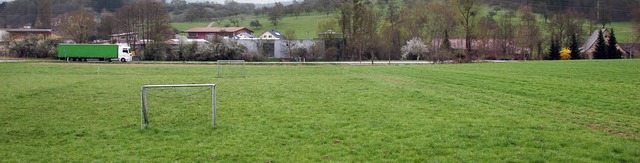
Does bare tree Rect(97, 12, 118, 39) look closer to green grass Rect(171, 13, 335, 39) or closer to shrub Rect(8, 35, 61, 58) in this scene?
shrub Rect(8, 35, 61, 58)

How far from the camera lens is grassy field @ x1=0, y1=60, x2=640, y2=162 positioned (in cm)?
1022

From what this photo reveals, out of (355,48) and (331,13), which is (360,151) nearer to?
(355,48)

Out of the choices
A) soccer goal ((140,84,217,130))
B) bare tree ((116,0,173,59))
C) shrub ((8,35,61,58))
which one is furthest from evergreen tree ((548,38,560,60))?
shrub ((8,35,61,58))

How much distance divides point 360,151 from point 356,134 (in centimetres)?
179

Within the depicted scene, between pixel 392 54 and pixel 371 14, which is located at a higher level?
pixel 371 14

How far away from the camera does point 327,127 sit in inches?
523

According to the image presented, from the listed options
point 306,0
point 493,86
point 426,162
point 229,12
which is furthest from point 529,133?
point 229,12

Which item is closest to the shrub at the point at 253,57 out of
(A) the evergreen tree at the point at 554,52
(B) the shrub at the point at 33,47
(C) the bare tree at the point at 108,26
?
(B) the shrub at the point at 33,47

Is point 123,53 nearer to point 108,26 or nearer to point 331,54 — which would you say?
point 331,54

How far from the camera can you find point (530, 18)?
9944cm

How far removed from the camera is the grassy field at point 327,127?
1022cm

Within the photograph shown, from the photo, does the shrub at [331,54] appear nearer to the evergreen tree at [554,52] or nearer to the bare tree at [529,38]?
the bare tree at [529,38]

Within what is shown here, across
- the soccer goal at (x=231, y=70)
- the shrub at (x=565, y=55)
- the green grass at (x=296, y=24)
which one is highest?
the green grass at (x=296, y=24)

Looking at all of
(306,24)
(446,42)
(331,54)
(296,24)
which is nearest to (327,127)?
(331,54)
